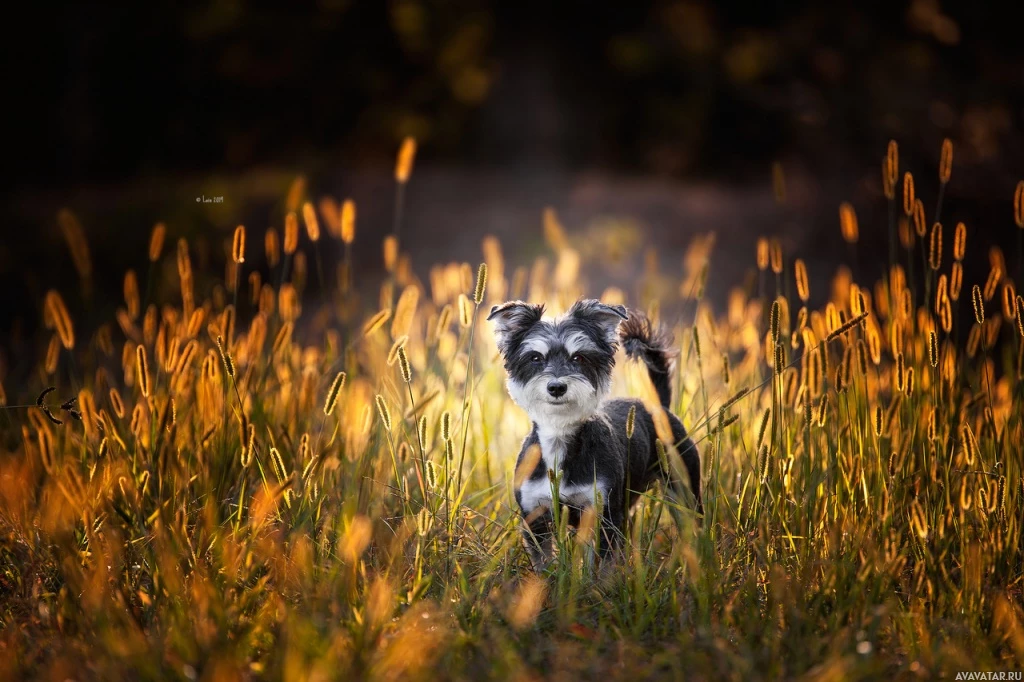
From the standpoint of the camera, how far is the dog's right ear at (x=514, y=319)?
14.9ft

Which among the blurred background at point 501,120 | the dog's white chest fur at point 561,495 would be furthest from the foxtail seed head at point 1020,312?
the blurred background at point 501,120

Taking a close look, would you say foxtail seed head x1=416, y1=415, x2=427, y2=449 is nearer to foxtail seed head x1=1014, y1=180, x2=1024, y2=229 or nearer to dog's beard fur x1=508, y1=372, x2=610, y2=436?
dog's beard fur x1=508, y1=372, x2=610, y2=436

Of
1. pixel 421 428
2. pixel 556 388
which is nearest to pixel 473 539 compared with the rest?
pixel 421 428

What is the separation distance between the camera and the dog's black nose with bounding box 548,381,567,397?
165 inches

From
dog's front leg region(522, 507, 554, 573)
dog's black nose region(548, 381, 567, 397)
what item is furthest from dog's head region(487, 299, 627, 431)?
dog's front leg region(522, 507, 554, 573)

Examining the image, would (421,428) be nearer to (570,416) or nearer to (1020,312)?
(570,416)

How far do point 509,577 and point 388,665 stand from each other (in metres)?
1.11

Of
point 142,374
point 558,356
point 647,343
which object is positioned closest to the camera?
point 142,374

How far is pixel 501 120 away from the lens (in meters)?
19.2

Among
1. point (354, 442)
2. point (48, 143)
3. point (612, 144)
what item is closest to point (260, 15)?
point (48, 143)

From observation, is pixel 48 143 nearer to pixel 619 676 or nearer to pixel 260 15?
pixel 260 15

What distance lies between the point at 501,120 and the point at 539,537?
1574 cm

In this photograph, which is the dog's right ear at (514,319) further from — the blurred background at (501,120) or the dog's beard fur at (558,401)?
the blurred background at (501,120)

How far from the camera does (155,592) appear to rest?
3.77m
